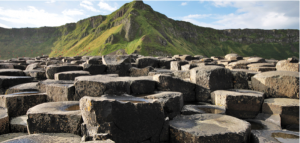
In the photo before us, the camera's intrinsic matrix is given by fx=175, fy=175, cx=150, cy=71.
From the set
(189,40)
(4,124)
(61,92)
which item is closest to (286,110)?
(61,92)

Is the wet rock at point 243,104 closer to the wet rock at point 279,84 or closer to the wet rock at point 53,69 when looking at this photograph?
the wet rock at point 279,84

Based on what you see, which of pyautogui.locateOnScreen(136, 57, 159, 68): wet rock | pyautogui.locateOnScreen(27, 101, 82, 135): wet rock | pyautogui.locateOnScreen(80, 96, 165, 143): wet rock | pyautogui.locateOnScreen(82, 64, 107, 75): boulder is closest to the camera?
pyautogui.locateOnScreen(80, 96, 165, 143): wet rock

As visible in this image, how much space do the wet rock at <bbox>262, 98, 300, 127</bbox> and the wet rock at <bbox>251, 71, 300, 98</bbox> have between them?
1.17 feet

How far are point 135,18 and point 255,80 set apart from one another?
187 feet

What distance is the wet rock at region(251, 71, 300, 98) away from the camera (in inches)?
168

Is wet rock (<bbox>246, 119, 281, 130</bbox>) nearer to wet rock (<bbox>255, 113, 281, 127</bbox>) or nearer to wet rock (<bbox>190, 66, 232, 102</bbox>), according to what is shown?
wet rock (<bbox>255, 113, 281, 127</bbox>)

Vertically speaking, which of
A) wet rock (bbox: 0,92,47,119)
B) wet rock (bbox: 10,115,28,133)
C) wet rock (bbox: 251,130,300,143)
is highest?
wet rock (bbox: 0,92,47,119)

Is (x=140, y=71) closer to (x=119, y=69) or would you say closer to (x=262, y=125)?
(x=119, y=69)

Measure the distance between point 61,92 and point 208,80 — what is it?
3.64 metres

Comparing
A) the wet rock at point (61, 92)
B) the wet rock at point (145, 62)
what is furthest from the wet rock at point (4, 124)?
the wet rock at point (145, 62)

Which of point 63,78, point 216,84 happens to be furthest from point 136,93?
point 63,78

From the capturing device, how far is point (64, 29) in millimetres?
108375

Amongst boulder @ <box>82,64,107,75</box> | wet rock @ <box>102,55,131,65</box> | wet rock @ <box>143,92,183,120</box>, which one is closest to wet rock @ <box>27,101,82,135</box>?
wet rock @ <box>143,92,183,120</box>

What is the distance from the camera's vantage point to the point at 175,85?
15.0ft
